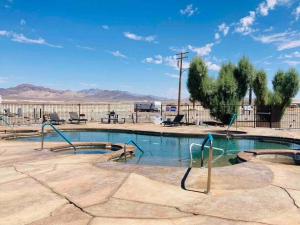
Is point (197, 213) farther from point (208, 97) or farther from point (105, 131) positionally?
point (208, 97)

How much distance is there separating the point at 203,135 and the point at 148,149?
401cm

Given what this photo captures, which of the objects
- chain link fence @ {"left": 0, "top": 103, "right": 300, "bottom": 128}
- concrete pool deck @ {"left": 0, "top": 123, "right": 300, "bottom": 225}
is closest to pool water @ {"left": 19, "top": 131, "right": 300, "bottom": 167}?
concrete pool deck @ {"left": 0, "top": 123, "right": 300, "bottom": 225}

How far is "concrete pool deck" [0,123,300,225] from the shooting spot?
14.1ft

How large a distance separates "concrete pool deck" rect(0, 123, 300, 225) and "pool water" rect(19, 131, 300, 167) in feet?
9.40

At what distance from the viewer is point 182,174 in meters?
6.65

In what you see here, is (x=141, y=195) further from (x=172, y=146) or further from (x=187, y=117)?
(x=187, y=117)

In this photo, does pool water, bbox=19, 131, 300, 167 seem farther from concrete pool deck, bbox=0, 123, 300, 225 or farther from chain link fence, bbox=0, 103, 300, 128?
chain link fence, bbox=0, 103, 300, 128

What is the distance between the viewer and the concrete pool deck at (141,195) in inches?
169

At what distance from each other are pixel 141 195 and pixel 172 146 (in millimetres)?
8773

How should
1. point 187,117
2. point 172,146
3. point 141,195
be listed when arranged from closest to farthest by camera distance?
point 141,195 → point 172,146 → point 187,117

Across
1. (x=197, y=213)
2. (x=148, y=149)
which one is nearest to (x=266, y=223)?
(x=197, y=213)

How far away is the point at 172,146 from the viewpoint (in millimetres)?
13945

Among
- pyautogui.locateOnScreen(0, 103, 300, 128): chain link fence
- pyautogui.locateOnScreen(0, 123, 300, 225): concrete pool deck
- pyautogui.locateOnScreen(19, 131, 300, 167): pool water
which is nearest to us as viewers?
pyautogui.locateOnScreen(0, 123, 300, 225): concrete pool deck

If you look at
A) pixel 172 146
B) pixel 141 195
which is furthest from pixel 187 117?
pixel 141 195
